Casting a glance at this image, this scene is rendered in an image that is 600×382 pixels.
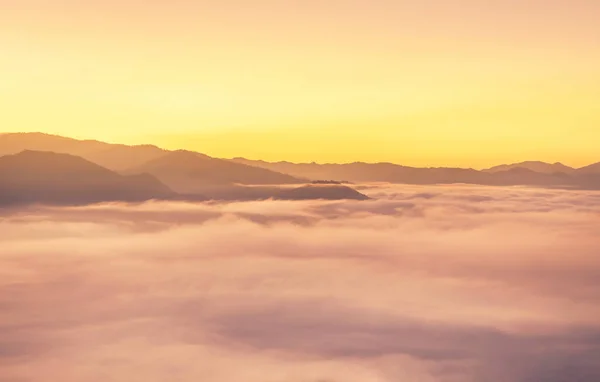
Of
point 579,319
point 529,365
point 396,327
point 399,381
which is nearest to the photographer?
point 399,381

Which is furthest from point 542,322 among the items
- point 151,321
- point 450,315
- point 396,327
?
point 151,321

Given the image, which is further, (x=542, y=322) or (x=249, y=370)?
(x=542, y=322)

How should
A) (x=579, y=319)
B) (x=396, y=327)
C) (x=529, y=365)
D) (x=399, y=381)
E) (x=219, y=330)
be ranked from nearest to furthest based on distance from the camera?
(x=399, y=381)
(x=529, y=365)
(x=219, y=330)
(x=396, y=327)
(x=579, y=319)

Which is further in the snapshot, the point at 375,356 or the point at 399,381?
the point at 375,356

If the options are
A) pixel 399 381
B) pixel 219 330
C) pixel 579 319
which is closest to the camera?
pixel 399 381

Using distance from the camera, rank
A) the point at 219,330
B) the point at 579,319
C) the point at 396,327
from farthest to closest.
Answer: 1. the point at 579,319
2. the point at 396,327
3. the point at 219,330

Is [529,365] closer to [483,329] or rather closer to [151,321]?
[483,329]

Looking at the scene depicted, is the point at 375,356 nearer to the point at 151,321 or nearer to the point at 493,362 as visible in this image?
the point at 493,362

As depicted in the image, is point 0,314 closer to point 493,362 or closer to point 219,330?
point 219,330

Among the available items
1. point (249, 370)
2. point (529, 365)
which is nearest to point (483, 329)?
point (529, 365)
